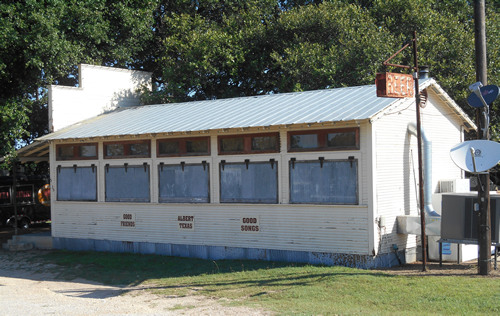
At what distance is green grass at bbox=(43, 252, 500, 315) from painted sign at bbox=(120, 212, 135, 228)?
1454mm

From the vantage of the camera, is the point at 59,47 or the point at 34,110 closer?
the point at 59,47

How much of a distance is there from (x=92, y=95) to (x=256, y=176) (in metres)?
8.82

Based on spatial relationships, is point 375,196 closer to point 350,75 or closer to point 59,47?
point 350,75

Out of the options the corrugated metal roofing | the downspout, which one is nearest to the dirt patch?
the corrugated metal roofing

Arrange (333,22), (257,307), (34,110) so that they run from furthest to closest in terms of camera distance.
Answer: (34,110), (333,22), (257,307)

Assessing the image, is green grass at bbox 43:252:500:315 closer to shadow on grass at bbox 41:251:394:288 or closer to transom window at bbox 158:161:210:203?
shadow on grass at bbox 41:251:394:288

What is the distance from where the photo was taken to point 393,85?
1275 centimetres

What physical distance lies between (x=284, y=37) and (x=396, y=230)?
12807mm

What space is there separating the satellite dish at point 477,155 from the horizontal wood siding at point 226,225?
8.11 ft

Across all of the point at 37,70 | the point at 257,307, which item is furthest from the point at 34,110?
the point at 257,307

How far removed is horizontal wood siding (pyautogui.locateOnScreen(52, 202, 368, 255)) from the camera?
534 inches

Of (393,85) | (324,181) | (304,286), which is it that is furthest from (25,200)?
(393,85)

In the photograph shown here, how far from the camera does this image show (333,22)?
75.3 feet

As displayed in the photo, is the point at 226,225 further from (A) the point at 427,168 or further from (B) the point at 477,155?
(B) the point at 477,155
